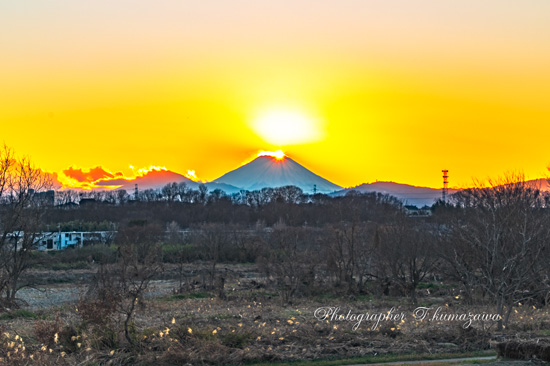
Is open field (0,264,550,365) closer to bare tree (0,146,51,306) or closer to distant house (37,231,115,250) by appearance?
bare tree (0,146,51,306)

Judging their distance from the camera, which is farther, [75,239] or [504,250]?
[75,239]

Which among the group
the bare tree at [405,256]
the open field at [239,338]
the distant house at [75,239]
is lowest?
the open field at [239,338]

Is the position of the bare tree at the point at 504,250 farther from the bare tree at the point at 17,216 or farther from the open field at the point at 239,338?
the bare tree at the point at 17,216

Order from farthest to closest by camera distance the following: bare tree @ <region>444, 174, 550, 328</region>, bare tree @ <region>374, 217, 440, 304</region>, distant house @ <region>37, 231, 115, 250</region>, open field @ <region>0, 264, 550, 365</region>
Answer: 1. distant house @ <region>37, 231, 115, 250</region>
2. bare tree @ <region>374, 217, 440, 304</region>
3. bare tree @ <region>444, 174, 550, 328</region>
4. open field @ <region>0, 264, 550, 365</region>

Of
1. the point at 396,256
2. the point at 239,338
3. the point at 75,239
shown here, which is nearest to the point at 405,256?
the point at 396,256

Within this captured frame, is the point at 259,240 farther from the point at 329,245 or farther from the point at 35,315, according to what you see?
the point at 35,315

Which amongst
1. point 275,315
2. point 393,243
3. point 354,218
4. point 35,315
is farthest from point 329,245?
point 35,315

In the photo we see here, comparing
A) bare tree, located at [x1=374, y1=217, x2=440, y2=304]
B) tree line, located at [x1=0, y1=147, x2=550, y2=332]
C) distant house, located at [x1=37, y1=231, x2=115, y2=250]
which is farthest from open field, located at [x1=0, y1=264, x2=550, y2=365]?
distant house, located at [x1=37, y1=231, x2=115, y2=250]

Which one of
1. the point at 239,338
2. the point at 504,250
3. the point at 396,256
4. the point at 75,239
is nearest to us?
the point at 239,338

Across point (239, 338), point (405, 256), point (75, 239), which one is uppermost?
point (75, 239)

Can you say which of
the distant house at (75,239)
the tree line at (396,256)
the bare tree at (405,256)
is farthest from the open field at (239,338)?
the distant house at (75,239)

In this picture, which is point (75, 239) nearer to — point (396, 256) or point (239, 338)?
point (396, 256)

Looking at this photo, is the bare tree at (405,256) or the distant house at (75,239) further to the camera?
the distant house at (75,239)

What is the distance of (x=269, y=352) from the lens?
1467 centimetres
